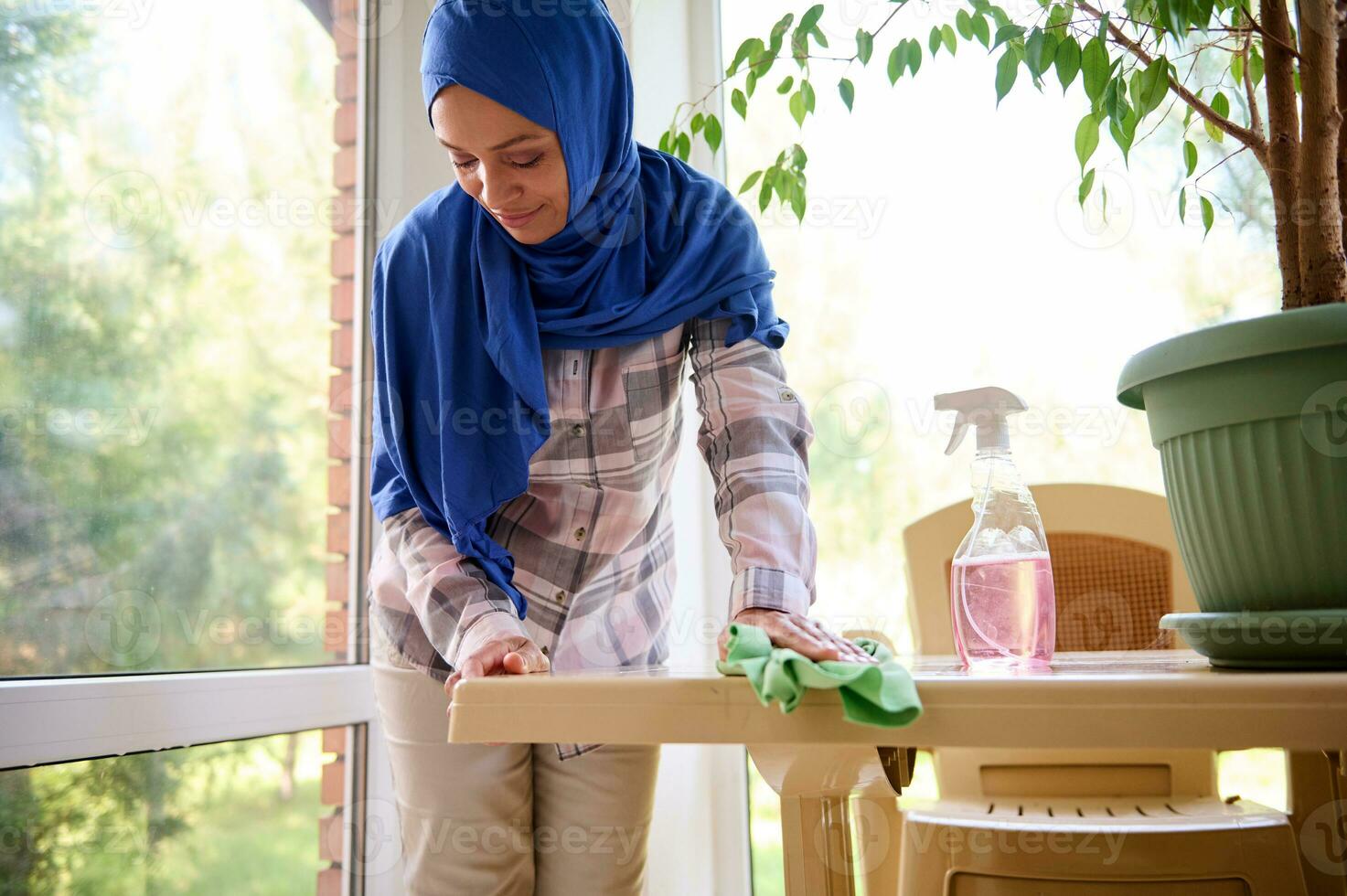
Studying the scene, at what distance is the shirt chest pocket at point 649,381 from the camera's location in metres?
1.17

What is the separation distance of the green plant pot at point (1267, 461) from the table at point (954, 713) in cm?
7

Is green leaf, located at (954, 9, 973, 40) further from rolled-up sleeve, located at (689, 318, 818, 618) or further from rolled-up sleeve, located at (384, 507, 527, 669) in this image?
rolled-up sleeve, located at (384, 507, 527, 669)

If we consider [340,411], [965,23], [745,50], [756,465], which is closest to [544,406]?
[756,465]

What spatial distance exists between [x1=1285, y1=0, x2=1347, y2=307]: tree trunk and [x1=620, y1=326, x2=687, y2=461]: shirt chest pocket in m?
0.62

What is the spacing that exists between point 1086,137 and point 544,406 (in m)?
0.61

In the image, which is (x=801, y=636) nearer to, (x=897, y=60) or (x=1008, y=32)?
(x=1008, y=32)

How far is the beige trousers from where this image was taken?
114 cm

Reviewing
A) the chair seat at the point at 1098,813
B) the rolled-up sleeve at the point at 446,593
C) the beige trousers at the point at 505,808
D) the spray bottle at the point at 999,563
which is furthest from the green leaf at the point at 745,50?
the chair seat at the point at 1098,813

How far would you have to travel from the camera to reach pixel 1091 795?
1372mm

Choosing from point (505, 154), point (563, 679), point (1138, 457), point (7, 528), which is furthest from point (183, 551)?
point (1138, 457)

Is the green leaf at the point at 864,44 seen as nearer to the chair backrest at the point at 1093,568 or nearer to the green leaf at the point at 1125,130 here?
the green leaf at the point at 1125,130

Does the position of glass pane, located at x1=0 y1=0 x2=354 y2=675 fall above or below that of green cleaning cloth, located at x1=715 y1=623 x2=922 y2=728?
above

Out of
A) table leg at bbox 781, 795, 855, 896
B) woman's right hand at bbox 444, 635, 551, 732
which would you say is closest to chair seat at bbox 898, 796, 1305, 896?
table leg at bbox 781, 795, 855, 896

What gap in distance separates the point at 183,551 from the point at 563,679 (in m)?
1.03
